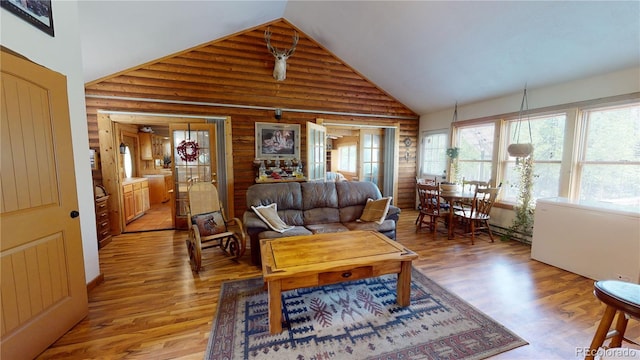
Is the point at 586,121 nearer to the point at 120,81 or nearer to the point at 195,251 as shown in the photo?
the point at 195,251

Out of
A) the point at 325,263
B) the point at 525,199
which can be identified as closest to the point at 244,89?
the point at 325,263

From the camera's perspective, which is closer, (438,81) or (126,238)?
(126,238)

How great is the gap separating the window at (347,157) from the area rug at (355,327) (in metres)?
6.40

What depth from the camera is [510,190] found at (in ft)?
14.1

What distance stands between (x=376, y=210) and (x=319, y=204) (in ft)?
2.72

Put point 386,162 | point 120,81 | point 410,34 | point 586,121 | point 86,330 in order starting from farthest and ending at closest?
point 386,162 < point 120,81 < point 410,34 < point 586,121 < point 86,330

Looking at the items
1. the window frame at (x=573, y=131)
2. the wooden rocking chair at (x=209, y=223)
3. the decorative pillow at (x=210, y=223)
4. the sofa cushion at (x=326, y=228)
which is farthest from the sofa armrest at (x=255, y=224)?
the window frame at (x=573, y=131)

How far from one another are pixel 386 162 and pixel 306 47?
3085 mm

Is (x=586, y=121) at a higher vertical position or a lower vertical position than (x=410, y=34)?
lower

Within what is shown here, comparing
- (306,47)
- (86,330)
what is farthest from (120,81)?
(86,330)

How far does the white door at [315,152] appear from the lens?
4.83 m

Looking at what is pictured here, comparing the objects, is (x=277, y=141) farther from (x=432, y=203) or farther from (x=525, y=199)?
(x=525, y=199)

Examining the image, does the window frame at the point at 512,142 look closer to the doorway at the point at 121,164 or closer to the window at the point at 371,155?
the window at the point at 371,155

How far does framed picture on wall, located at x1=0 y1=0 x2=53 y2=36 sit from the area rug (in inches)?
100
